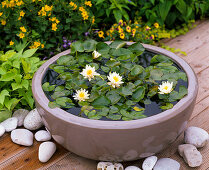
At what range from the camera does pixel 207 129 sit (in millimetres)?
1906

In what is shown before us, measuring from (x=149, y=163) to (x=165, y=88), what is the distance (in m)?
0.42

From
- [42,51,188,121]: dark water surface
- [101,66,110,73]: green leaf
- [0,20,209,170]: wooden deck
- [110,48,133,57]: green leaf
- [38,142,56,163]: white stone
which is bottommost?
[0,20,209,170]: wooden deck

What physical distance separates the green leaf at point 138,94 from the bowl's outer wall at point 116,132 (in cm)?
19

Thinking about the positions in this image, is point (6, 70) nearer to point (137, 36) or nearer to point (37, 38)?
point (37, 38)

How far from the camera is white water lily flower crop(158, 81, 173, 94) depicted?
1.57 m

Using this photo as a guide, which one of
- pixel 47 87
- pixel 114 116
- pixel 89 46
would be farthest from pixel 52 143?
pixel 89 46

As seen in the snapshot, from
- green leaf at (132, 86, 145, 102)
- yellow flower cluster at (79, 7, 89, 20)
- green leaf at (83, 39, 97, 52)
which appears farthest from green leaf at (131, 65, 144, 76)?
yellow flower cluster at (79, 7, 89, 20)

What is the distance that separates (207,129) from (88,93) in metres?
0.83

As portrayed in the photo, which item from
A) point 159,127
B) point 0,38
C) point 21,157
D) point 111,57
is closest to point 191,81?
point 159,127

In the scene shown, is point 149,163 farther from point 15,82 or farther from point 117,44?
point 15,82

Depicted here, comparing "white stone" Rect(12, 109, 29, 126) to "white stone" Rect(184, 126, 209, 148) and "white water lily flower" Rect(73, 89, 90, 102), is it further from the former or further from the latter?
"white stone" Rect(184, 126, 209, 148)

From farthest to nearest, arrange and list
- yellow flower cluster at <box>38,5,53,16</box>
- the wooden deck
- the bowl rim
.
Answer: yellow flower cluster at <box>38,5,53,16</box> < the wooden deck < the bowl rim

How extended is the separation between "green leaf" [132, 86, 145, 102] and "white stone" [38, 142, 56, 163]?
0.57 metres

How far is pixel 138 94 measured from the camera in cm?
162
